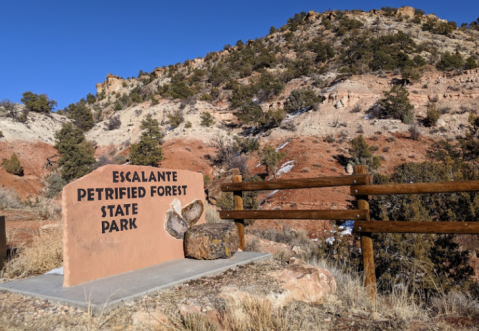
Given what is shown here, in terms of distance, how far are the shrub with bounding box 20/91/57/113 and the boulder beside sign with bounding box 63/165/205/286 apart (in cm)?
3798

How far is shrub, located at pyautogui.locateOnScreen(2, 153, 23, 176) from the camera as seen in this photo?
89.7 ft

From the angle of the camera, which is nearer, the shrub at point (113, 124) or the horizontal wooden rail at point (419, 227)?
the horizontal wooden rail at point (419, 227)

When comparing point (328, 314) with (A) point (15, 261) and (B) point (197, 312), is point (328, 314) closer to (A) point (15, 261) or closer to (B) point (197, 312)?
(B) point (197, 312)

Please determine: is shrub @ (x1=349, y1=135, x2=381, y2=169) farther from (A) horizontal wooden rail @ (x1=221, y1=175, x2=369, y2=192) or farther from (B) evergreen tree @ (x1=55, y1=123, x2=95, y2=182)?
(B) evergreen tree @ (x1=55, y1=123, x2=95, y2=182)

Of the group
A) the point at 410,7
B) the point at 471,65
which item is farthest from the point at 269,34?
the point at 471,65

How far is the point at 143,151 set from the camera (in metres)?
28.3

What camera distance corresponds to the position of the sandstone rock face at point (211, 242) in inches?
233

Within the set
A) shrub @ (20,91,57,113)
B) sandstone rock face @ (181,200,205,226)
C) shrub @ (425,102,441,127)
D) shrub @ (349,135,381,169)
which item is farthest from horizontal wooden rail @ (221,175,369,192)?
shrub @ (20,91,57,113)

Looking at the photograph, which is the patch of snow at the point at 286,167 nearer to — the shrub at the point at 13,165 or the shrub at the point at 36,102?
the shrub at the point at 13,165

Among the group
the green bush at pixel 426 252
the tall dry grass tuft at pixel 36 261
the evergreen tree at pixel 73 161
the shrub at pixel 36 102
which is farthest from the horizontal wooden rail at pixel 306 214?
the shrub at pixel 36 102

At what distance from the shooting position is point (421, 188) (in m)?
4.74

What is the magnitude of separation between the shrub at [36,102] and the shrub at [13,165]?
37.6ft

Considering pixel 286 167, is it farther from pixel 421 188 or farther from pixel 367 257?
pixel 421 188

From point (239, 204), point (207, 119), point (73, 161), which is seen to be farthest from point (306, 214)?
point (207, 119)
